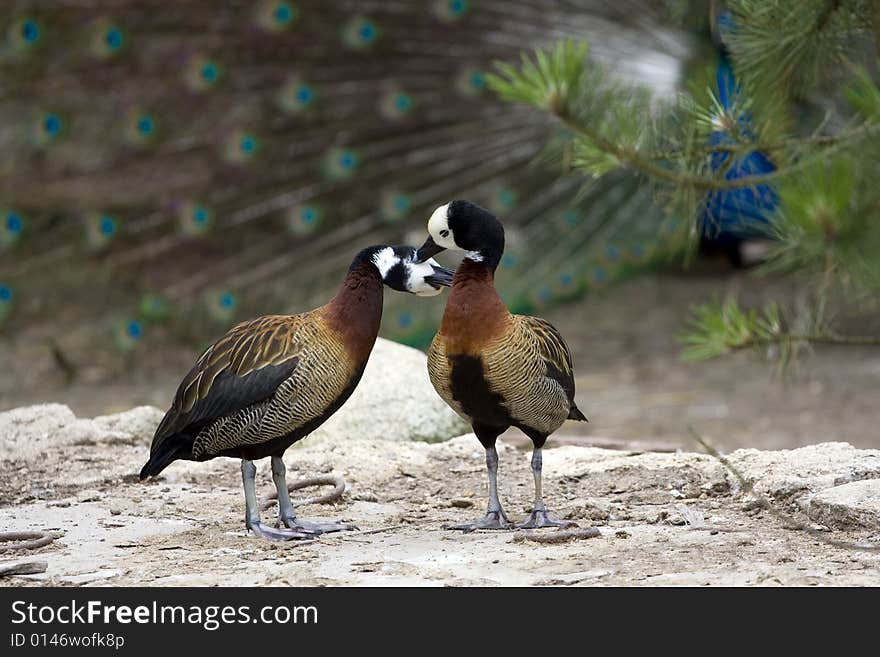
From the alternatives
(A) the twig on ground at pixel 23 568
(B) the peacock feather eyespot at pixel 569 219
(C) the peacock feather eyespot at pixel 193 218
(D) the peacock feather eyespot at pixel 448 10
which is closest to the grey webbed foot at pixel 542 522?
(A) the twig on ground at pixel 23 568

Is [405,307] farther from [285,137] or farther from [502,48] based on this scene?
[502,48]

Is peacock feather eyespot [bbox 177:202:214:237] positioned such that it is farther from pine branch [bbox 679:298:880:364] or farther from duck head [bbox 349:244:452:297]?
pine branch [bbox 679:298:880:364]

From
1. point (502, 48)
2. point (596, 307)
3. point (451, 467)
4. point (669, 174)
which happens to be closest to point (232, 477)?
point (451, 467)

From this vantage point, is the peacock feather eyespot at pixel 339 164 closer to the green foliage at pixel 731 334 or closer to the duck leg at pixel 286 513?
the duck leg at pixel 286 513

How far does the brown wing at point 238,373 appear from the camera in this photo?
14.4 feet

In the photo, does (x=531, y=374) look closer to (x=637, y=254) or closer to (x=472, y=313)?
(x=472, y=313)

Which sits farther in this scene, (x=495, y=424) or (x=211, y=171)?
(x=211, y=171)

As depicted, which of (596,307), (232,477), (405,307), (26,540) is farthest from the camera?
(596,307)

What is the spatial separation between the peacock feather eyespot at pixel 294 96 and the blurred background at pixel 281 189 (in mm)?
16

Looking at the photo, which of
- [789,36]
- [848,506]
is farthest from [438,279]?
[848,506]

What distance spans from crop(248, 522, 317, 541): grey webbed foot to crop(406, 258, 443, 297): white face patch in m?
0.93

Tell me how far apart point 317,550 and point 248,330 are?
2.77 feet

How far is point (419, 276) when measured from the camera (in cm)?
463

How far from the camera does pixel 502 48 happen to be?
33.0 feet
